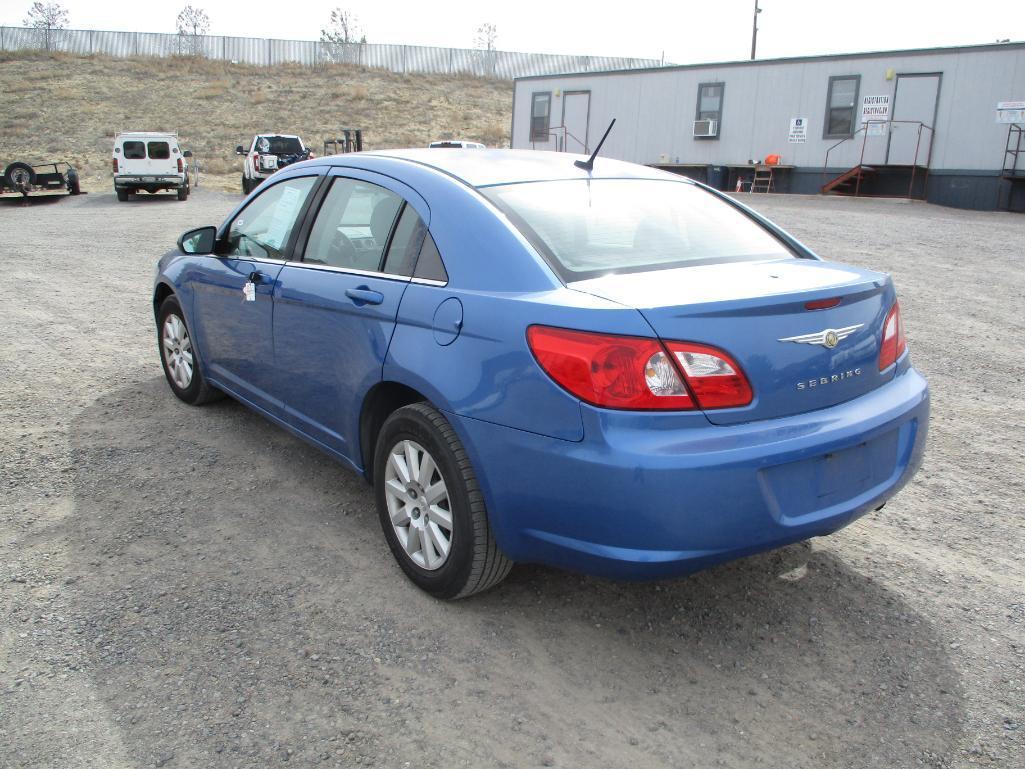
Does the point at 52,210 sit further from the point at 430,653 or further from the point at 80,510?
the point at 430,653

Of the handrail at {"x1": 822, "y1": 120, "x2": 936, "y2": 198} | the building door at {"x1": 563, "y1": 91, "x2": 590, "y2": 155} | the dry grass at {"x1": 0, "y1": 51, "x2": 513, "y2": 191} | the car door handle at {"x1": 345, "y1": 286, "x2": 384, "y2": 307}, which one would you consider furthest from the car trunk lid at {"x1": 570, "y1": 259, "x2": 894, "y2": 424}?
the dry grass at {"x1": 0, "y1": 51, "x2": 513, "y2": 191}

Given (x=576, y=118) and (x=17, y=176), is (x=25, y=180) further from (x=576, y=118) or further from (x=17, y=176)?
(x=576, y=118)

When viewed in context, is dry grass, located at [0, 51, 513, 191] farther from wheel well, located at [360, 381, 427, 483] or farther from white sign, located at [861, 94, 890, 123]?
wheel well, located at [360, 381, 427, 483]

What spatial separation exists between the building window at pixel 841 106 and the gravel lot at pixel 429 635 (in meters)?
21.4

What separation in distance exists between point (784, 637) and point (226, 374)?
3193 millimetres

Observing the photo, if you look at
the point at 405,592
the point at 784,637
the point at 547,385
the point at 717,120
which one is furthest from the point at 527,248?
the point at 717,120

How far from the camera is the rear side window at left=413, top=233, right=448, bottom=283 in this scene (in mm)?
3078

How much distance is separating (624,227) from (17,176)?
2386 cm

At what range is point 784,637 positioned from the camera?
2.98m

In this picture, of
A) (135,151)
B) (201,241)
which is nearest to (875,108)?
(135,151)

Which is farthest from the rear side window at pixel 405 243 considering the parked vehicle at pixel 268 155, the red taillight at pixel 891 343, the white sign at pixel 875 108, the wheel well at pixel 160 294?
the white sign at pixel 875 108

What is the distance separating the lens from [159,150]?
77.7 feet

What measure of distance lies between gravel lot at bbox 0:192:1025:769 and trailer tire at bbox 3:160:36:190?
824 inches

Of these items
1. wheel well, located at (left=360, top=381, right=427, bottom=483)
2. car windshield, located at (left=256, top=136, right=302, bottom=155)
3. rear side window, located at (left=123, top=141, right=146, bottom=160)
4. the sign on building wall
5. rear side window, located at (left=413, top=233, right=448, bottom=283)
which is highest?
the sign on building wall
